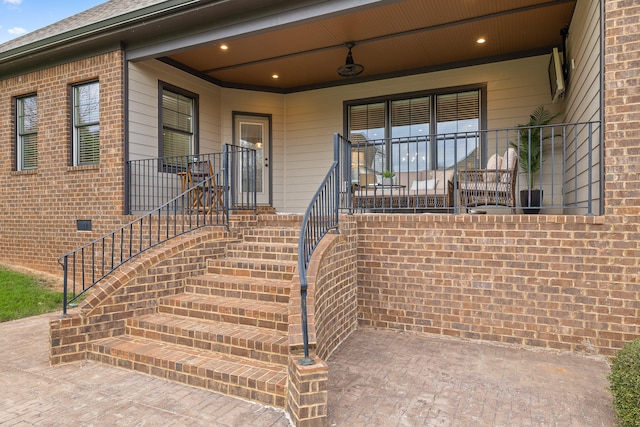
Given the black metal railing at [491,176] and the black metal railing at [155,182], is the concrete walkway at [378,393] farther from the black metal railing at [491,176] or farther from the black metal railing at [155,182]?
the black metal railing at [155,182]

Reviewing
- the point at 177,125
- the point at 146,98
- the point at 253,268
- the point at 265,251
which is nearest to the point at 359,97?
the point at 177,125

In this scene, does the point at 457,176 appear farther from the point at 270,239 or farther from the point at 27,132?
the point at 27,132

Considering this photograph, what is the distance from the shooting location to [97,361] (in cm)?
343

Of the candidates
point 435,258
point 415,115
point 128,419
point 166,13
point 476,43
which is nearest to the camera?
point 128,419

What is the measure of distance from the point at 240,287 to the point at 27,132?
6.11 meters

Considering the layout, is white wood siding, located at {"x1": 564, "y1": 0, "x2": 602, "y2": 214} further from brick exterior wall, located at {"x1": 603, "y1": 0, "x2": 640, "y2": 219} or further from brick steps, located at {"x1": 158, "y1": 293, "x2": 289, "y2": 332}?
brick steps, located at {"x1": 158, "y1": 293, "x2": 289, "y2": 332}

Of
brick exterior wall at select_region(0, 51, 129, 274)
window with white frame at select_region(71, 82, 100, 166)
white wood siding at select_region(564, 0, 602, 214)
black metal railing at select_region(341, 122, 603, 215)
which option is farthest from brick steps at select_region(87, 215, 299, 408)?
window with white frame at select_region(71, 82, 100, 166)

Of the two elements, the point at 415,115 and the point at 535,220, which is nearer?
the point at 535,220

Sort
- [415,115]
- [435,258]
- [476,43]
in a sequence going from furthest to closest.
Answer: [415,115] → [476,43] → [435,258]

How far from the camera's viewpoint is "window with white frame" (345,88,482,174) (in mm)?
6711

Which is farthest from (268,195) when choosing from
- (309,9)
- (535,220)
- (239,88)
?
(535,220)

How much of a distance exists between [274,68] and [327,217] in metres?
4.41

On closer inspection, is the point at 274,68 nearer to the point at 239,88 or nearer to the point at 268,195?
the point at 239,88

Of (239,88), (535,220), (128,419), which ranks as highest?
(239,88)
